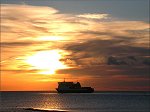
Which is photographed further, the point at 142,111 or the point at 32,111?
the point at 142,111

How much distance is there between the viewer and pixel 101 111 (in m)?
110

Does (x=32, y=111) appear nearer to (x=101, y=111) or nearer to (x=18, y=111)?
(x=18, y=111)

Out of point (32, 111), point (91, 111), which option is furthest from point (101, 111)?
point (32, 111)

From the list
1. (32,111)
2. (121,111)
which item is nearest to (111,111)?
(121,111)

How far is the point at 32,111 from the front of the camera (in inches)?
3994

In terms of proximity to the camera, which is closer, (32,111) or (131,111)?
(32,111)

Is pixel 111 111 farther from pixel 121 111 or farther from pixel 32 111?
pixel 32 111

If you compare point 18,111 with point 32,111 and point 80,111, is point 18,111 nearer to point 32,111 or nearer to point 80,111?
point 32,111

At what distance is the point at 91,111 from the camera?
110m

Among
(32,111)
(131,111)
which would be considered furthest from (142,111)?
(32,111)

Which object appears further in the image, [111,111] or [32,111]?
[111,111]

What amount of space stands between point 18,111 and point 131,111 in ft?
99.5

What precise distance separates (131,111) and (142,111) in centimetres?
339

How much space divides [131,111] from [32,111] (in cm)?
2741
